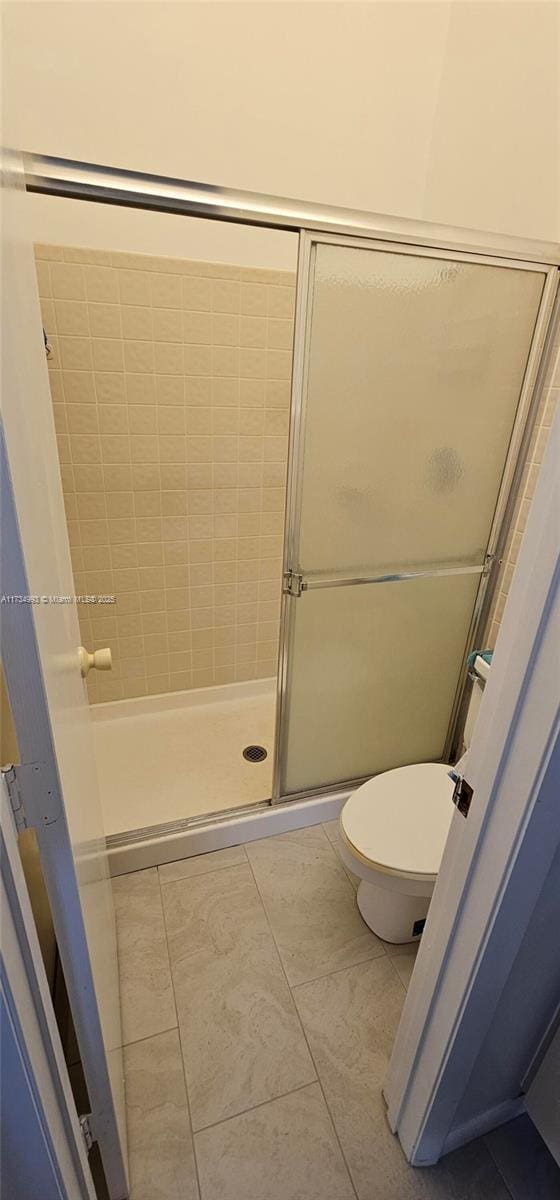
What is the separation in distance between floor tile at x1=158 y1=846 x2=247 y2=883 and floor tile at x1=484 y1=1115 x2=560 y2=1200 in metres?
0.89

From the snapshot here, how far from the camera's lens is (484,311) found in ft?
4.56

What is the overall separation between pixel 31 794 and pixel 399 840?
1.02 m

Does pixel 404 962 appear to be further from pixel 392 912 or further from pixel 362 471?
pixel 362 471

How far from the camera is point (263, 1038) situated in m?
1.22

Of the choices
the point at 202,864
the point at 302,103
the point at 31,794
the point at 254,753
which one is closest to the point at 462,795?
A: the point at 31,794

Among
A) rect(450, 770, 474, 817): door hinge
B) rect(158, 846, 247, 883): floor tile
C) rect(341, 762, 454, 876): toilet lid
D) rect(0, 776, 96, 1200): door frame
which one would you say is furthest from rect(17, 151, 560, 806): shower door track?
rect(450, 770, 474, 817): door hinge

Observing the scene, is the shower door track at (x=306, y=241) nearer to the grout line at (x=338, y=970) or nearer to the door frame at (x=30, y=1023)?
the grout line at (x=338, y=970)

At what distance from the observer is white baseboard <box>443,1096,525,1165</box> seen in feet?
3.41

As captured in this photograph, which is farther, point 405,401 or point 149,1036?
point 405,401

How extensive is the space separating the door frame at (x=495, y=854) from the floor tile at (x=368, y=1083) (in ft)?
0.16

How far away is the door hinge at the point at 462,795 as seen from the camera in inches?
29.5

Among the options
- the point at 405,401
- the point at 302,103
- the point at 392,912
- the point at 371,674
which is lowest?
the point at 392,912

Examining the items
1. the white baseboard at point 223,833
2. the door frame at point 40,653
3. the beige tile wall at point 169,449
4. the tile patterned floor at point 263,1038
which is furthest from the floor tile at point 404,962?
the beige tile wall at point 169,449

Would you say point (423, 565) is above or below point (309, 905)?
above
